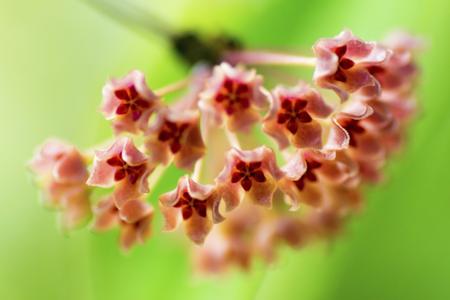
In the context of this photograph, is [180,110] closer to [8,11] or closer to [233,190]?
[233,190]

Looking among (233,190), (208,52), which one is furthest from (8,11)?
(233,190)

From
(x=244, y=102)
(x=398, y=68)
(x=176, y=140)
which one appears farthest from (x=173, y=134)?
(x=398, y=68)

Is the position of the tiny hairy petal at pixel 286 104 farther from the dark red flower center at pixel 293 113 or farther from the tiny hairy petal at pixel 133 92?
the tiny hairy petal at pixel 133 92

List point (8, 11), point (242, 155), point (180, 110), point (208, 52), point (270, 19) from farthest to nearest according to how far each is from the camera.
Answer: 1. point (8, 11)
2. point (270, 19)
3. point (208, 52)
4. point (180, 110)
5. point (242, 155)

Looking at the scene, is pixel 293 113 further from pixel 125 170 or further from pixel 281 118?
pixel 125 170

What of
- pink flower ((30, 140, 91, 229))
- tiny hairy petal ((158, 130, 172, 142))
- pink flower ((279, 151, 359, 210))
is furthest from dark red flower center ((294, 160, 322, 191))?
pink flower ((30, 140, 91, 229))

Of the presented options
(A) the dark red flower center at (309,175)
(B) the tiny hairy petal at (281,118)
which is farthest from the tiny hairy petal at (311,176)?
(B) the tiny hairy petal at (281,118)

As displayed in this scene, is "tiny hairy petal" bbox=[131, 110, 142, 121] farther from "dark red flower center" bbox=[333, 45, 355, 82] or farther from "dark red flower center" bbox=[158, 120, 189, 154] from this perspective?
"dark red flower center" bbox=[333, 45, 355, 82]
